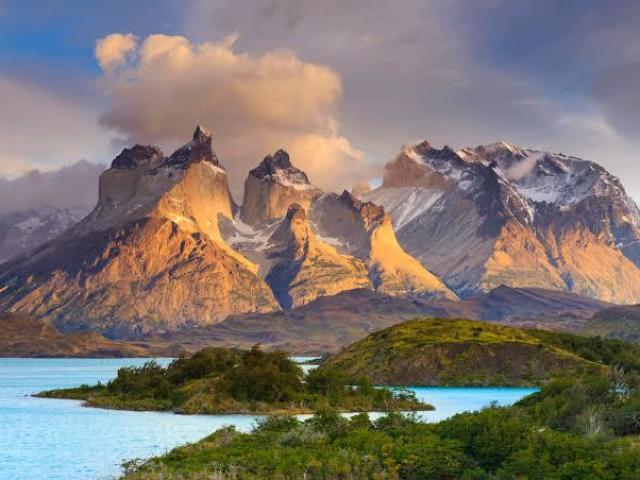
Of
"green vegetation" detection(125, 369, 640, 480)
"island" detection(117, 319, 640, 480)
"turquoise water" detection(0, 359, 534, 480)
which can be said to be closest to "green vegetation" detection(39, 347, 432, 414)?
"turquoise water" detection(0, 359, 534, 480)

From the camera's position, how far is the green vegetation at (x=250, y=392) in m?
147

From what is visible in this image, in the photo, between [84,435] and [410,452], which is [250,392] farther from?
[410,452]

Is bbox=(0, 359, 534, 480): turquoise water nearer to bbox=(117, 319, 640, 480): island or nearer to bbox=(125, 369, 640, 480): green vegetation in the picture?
bbox=(117, 319, 640, 480): island

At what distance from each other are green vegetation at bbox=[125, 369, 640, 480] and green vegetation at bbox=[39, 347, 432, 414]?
52.4 m

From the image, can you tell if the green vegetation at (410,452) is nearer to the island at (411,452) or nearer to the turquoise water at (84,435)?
the island at (411,452)

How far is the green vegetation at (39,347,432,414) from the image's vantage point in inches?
5773

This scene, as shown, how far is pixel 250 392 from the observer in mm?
148875

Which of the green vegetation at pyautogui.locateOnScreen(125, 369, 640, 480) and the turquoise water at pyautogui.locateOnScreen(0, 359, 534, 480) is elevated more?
the green vegetation at pyautogui.locateOnScreen(125, 369, 640, 480)

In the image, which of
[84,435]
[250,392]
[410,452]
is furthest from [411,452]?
[250,392]

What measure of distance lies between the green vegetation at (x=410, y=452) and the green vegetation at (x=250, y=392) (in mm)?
52423

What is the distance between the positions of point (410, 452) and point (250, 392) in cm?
7808

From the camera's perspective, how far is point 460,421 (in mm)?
81125

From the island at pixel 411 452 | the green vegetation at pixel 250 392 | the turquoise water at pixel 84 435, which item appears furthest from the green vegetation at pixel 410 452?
the green vegetation at pixel 250 392

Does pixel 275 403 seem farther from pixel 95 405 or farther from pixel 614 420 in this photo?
pixel 614 420
